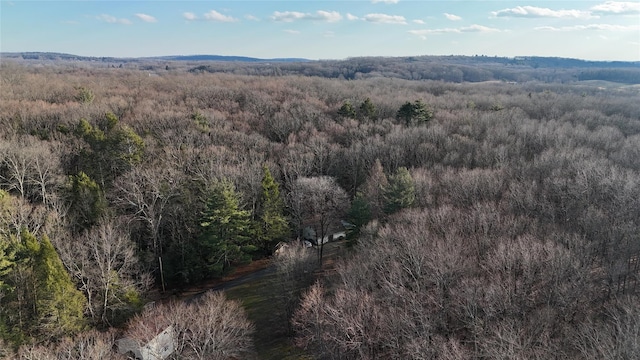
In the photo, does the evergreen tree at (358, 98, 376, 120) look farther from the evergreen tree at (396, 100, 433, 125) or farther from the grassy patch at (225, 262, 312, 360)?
the grassy patch at (225, 262, 312, 360)

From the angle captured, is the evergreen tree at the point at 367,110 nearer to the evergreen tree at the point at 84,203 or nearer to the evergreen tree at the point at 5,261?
the evergreen tree at the point at 84,203

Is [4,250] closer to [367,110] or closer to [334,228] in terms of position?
[334,228]

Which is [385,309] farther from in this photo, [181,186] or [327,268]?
[181,186]

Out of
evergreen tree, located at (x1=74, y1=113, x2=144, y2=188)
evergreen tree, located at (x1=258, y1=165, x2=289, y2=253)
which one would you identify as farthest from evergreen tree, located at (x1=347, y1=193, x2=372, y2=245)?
evergreen tree, located at (x1=74, y1=113, x2=144, y2=188)

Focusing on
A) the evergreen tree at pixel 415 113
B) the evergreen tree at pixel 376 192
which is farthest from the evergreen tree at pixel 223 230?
the evergreen tree at pixel 415 113

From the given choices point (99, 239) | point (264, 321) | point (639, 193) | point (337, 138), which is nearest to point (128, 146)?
point (99, 239)

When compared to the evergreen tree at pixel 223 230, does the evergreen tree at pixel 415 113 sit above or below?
above

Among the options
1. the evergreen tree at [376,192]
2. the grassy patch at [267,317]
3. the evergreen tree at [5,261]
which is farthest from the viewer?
the evergreen tree at [376,192]

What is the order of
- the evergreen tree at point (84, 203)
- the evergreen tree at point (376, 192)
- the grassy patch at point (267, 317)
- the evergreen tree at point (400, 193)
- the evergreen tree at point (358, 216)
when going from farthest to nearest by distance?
the evergreen tree at point (376, 192), the evergreen tree at point (358, 216), the evergreen tree at point (400, 193), the evergreen tree at point (84, 203), the grassy patch at point (267, 317)
